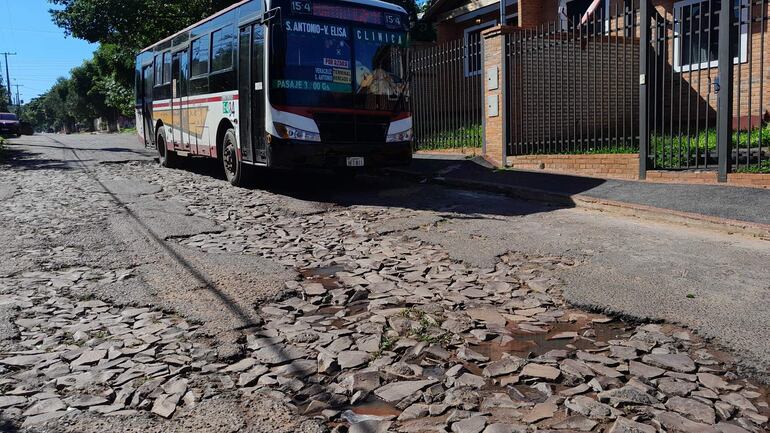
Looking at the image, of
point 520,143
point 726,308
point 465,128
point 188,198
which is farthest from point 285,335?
point 465,128

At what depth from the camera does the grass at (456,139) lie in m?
14.2

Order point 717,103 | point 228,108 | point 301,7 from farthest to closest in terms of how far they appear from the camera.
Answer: point 228,108, point 301,7, point 717,103

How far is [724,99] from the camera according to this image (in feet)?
30.5

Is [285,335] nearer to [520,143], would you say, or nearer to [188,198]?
[188,198]

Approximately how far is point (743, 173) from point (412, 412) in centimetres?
773

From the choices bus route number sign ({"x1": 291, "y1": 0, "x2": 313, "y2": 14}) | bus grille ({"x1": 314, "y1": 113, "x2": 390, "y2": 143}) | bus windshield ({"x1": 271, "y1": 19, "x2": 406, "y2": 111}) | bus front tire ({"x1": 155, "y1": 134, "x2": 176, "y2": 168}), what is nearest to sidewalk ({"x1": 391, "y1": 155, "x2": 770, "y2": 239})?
bus grille ({"x1": 314, "y1": 113, "x2": 390, "y2": 143})

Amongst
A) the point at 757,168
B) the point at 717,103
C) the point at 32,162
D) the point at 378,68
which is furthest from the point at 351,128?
the point at 32,162

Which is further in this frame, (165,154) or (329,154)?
(165,154)

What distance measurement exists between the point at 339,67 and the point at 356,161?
155 centimetres

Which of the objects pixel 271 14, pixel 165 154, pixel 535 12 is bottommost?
pixel 165 154

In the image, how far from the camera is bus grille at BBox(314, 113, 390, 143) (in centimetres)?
1049

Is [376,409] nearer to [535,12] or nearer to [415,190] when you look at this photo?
[415,190]

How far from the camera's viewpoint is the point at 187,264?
6328mm

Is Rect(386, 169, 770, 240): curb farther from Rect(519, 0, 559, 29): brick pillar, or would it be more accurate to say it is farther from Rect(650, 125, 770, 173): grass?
Rect(519, 0, 559, 29): brick pillar
